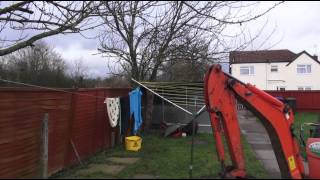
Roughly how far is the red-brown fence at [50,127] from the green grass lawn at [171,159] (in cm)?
45

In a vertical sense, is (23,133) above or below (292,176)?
above

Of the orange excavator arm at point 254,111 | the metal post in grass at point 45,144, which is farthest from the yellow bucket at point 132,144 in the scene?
the orange excavator arm at point 254,111

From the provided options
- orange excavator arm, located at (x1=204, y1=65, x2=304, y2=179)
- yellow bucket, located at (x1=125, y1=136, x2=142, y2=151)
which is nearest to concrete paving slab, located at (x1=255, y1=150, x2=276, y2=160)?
yellow bucket, located at (x1=125, y1=136, x2=142, y2=151)

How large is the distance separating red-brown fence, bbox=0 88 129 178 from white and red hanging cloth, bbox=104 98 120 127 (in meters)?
0.34

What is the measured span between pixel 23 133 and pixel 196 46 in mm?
9587

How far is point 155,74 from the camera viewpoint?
62.2 ft

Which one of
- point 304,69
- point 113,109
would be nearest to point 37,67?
point 304,69

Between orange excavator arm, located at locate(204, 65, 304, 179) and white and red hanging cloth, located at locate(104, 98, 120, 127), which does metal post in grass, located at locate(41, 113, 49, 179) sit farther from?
white and red hanging cloth, located at locate(104, 98, 120, 127)

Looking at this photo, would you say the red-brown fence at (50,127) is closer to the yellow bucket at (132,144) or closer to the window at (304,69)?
the yellow bucket at (132,144)

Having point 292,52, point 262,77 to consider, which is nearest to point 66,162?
point 262,77

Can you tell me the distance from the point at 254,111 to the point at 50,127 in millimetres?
4438

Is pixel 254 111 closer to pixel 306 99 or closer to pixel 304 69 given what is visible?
pixel 306 99

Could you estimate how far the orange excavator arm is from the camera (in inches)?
292

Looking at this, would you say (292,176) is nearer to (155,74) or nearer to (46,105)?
(46,105)
